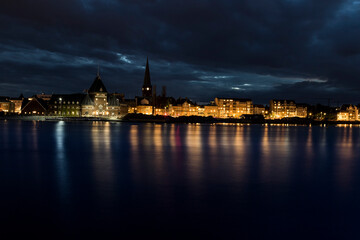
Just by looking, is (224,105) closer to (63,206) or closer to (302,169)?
(302,169)

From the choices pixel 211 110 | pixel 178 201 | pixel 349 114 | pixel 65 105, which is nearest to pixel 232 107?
pixel 211 110

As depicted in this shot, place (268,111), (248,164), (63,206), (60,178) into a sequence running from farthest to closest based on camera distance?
(268,111) < (248,164) < (60,178) < (63,206)

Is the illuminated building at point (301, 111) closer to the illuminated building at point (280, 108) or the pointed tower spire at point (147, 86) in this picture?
the illuminated building at point (280, 108)

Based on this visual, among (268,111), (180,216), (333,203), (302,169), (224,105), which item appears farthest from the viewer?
(268,111)

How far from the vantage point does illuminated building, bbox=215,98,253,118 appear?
16230cm

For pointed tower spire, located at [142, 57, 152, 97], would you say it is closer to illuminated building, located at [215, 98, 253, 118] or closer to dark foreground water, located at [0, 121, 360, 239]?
illuminated building, located at [215, 98, 253, 118]

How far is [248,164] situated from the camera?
2083cm

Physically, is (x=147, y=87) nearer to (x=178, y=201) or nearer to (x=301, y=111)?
(x=301, y=111)

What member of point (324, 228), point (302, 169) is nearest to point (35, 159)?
point (302, 169)

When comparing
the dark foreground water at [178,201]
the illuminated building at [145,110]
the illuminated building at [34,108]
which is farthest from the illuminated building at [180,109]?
the dark foreground water at [178,201]

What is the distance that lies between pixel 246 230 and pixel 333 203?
4.63m

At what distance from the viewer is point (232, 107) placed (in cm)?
16450

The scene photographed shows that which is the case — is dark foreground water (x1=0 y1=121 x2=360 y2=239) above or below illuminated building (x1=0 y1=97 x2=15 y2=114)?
below

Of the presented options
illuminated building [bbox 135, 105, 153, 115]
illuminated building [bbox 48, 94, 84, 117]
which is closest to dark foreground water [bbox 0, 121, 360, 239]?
illuminated building [bbox 48, 94, 84, 117]
